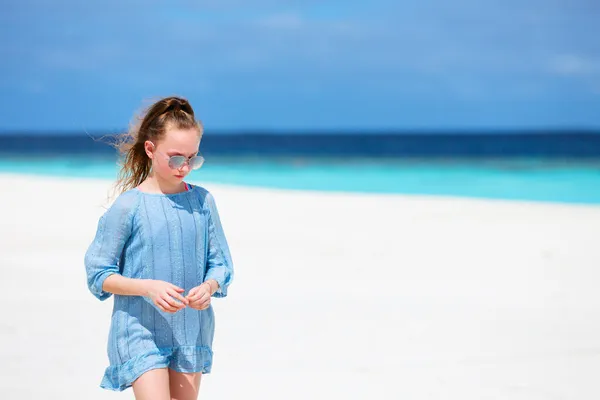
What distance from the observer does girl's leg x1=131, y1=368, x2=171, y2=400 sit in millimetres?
2582

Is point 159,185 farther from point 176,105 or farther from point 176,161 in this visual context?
point 176,105

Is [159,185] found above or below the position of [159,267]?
above

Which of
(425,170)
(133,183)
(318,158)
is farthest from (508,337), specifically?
(318,158)

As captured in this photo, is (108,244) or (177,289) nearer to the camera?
(177,289)

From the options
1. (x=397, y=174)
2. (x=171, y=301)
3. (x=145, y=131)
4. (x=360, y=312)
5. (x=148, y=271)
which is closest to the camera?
(x=171, y=301)

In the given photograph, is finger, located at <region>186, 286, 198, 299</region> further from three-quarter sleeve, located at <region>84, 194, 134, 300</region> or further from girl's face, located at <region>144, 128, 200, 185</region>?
girl's face, located at <region>144, 128, 200, 185</region>

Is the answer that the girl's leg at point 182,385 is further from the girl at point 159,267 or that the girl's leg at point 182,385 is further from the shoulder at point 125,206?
the shoulder at point 125,206

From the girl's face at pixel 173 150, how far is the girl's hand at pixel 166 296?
1.26 ft

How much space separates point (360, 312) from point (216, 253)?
301 centimetres

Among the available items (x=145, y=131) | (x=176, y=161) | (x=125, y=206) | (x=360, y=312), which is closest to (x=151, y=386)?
(x=125, y=206)

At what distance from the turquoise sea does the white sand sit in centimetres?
1299

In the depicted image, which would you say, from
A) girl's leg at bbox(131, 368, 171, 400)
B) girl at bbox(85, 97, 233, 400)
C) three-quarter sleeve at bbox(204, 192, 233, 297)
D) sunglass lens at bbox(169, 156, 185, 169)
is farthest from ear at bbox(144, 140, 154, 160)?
girl's leg at bbox(131, 368, 171, 400)

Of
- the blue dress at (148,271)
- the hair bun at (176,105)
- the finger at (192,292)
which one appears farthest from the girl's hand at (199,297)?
the hair bun at (176,105)

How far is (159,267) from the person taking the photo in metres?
2.66
